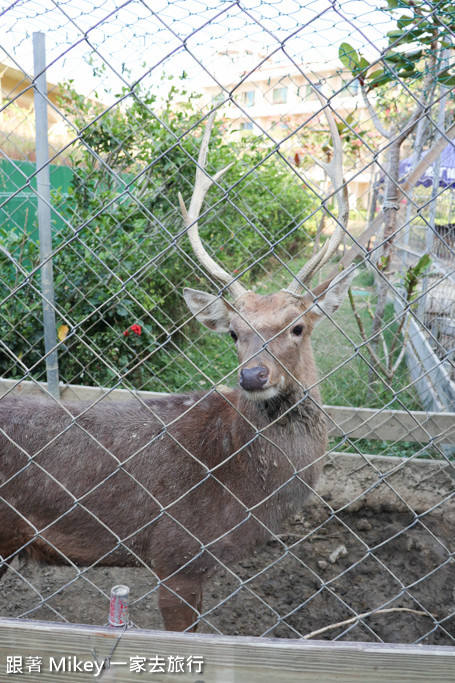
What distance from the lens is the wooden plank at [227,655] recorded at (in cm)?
160

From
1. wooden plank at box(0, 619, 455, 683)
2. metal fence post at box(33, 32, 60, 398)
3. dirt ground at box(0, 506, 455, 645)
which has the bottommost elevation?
dirt ground at box(0, 506, 455, 645)

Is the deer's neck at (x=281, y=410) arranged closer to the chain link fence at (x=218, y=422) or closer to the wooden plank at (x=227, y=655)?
the chain link fence at (x=218, y=422)

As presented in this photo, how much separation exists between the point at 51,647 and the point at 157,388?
13.9 feet

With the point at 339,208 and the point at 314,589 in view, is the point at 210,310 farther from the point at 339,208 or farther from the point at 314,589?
the point at 314,589

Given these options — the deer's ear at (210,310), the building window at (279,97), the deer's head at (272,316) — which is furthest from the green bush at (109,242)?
the deer's head at (272,316)

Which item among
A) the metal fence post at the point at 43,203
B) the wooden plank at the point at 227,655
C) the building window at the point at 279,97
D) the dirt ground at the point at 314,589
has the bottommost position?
the dirt ground at the point at 314,589

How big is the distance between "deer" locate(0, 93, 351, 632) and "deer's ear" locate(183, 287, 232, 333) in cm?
13

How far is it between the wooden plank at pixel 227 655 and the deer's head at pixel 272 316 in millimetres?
1221

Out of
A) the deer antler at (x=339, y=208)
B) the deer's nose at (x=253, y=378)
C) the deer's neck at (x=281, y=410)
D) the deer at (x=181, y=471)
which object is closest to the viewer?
the deer antler at (x=339, y=208)

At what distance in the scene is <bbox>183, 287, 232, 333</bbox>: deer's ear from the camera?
10.8ft

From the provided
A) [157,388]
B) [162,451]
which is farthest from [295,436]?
[157,388]

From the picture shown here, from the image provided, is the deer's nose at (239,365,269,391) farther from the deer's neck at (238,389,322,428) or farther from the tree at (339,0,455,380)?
the tree at (339,0,455,380)

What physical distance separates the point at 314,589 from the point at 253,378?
68.1 inches

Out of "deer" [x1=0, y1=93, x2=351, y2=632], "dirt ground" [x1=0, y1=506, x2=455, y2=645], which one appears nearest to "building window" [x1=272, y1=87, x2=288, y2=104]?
"deer" [x1=0, y1=93, x2=351, y2=632]
